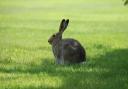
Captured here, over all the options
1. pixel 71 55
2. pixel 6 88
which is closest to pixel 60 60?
pixel 71 55

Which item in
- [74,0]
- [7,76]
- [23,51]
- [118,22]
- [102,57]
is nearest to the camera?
[7,76]

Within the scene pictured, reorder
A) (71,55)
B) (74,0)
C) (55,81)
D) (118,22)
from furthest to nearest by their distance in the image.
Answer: (74,0)
(118,22)
(71,55)
(55,81)

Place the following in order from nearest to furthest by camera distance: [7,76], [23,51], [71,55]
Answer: [7,76] < [71,55] < [23,51]

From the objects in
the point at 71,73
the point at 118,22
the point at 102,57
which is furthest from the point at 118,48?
the point at 118,22

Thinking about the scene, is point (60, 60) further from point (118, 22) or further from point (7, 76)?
point (118, 22)

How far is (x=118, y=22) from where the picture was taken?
34844 mm

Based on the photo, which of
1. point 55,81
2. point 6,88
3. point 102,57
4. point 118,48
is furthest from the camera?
point 118,48

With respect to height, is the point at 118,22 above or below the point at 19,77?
below

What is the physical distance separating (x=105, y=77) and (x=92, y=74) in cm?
36

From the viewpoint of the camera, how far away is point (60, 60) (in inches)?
516

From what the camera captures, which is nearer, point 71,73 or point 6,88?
point 6,88

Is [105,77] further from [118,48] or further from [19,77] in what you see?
[118,48]

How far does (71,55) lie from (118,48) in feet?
18.3

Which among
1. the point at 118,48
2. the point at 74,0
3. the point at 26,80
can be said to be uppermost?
the point at 26,80
